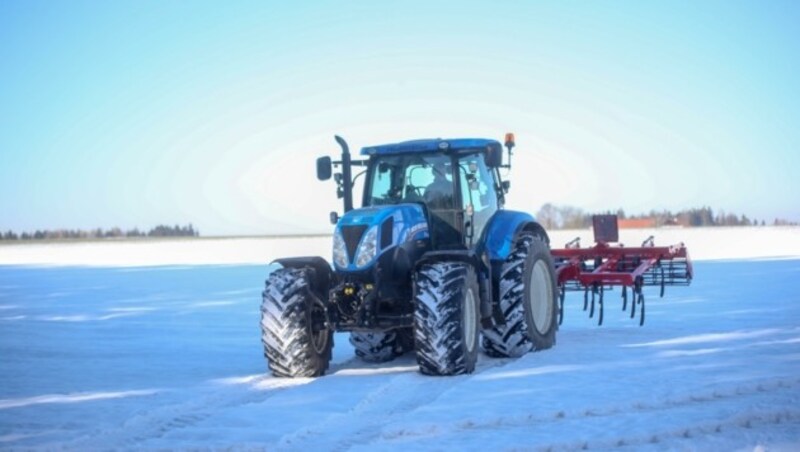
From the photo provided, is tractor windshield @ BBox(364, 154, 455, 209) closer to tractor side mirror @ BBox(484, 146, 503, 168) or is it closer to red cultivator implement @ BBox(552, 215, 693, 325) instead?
tractor side mirror @ BBox(484, 146, 503, 168)

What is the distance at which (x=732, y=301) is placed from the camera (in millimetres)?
13977

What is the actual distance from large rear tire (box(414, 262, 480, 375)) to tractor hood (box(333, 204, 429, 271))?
1.63ft

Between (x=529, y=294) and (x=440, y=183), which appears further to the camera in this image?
(x=529, y=294)

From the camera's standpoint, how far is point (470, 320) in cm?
790

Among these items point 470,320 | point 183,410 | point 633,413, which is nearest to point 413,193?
point 470,320

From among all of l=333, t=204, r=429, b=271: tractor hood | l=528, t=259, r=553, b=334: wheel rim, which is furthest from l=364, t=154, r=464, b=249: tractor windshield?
l=528, t=259, r=553, b=334: wheel rim

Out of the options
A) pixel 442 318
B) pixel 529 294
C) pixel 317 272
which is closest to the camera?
pixel 442 318

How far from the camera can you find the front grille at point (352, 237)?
313 inches

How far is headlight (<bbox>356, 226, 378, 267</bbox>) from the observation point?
25.8 feet

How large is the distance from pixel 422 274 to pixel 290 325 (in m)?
1.34

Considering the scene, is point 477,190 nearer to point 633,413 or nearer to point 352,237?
point 352,237

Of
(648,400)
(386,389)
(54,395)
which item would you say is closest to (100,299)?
(54,395)

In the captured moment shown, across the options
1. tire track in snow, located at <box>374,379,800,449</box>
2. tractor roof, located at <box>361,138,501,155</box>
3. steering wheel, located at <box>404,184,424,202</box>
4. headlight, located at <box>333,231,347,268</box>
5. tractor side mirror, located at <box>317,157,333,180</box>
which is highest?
tractor roof, located at <box>361,138,501,155</box>

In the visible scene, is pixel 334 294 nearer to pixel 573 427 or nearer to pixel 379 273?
pixel 379 273
